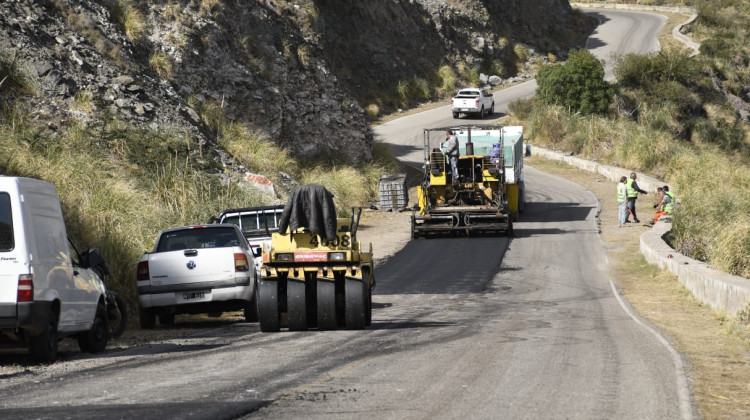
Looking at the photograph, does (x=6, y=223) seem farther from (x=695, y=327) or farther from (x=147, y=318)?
(x=695, y=327)

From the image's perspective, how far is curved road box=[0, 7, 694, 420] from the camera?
907cm

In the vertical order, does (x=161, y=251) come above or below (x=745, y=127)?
below

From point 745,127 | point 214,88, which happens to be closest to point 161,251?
point 214,88

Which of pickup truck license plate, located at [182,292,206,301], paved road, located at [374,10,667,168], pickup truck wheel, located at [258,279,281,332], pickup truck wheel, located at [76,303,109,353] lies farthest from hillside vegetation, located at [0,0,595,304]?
paved road, located at [374,10,667,168]

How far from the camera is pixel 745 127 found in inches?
2557

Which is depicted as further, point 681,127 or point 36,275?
point 681,127

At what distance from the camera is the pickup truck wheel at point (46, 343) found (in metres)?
11.7

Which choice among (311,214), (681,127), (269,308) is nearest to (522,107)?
(681,127)

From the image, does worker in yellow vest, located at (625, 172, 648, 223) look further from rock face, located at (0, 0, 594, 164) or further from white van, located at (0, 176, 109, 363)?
white van, located at (0, 176, 109, 363)

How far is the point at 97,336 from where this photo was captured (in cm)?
1338

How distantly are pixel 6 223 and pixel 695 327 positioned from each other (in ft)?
34.8

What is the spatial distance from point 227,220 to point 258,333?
16.3 feet

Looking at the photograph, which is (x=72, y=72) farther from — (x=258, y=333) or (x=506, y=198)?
(x=258, y=333)

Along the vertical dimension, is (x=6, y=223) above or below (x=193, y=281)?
above
